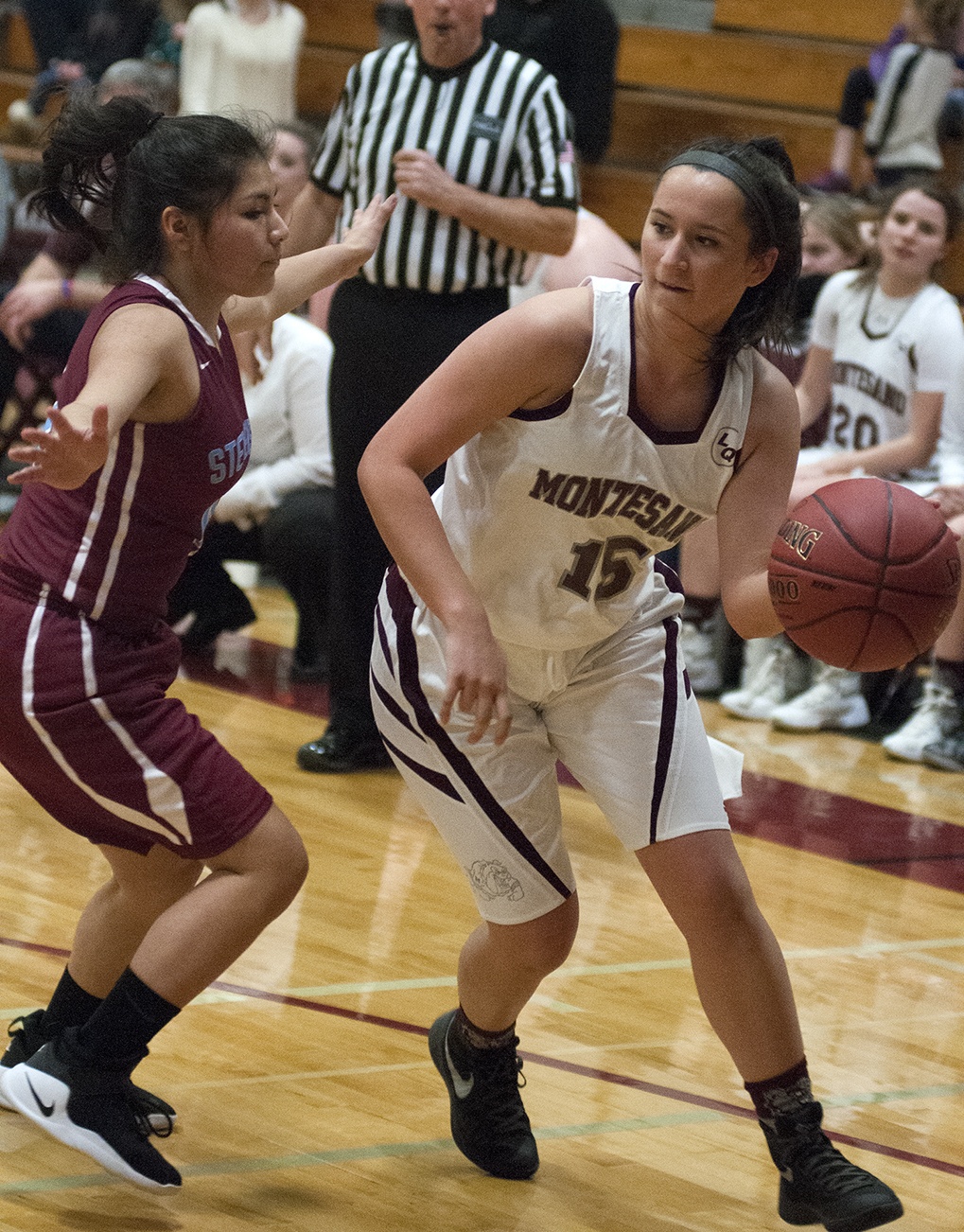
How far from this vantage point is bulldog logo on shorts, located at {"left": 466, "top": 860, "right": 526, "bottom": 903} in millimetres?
2777

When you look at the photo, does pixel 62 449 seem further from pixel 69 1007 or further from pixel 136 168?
pixel 69 1007

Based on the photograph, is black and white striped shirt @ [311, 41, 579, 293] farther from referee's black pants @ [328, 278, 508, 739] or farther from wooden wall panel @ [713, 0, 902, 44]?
wooden wall panel @ [713, 0, 902, 44]

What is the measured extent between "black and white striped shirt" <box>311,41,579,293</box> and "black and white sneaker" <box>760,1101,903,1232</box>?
284 cm

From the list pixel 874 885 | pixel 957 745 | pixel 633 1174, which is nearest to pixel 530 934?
pixel 633 1174

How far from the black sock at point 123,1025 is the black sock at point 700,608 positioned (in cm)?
409

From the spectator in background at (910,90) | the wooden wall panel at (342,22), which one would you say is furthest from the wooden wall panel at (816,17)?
the wooden wall panel at (342,22)

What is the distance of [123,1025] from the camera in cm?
268

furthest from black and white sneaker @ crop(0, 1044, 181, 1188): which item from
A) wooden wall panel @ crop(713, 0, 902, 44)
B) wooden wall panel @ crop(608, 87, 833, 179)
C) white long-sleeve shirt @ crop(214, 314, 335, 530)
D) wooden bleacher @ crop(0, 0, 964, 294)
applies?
wooden wall panel @ crop(713, 0, 902, 44)

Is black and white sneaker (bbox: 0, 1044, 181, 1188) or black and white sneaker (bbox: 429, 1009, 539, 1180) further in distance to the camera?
black and white sneaker (bbox: 429, 1009, 539, 1180)

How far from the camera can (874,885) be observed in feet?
15.3

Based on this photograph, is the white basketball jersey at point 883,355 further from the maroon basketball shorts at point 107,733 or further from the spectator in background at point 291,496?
the maroon basketball shorts at point 107,733

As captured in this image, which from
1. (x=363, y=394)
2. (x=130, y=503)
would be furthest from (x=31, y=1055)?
(x=363, y=394)

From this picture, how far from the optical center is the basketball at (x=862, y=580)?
2.58 metres

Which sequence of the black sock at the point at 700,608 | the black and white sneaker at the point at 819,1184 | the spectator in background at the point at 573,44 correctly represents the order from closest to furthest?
the black and white sneaker at the point at 819,1184 < the black sock at the point at 700,608 < the spectator in background at the point at 573,44
